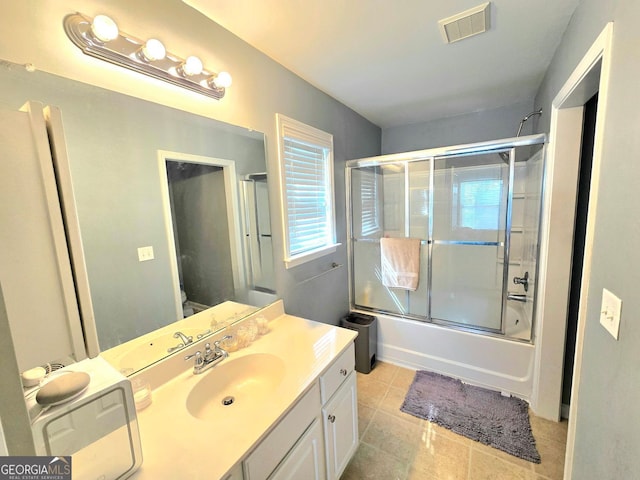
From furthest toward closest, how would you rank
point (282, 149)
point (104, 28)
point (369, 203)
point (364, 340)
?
point (369, 203)
point (364, 340)
point (282, 149)
point (104, 28)

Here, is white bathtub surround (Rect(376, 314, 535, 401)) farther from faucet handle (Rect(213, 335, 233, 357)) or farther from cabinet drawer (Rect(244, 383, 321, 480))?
faucet handle (Rect(213, 335, 233, 357))

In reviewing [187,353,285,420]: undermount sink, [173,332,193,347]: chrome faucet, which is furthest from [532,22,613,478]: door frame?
[173,332,193,347]: chrome faucet

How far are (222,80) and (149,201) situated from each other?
0.70 metres

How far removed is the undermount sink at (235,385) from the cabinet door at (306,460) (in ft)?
0.76

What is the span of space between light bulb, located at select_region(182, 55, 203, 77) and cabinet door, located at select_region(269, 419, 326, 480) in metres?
1.65

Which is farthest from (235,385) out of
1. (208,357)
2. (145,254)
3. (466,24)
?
(466,24)

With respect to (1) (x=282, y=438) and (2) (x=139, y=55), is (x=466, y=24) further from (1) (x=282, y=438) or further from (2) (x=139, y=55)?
Answer: (1) (x=282, y=438)

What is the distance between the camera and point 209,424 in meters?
0.90

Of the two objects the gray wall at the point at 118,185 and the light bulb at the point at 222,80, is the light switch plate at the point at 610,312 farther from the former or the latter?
the light bulb at the point at 222,80

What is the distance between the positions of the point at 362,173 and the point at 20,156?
96.6 inches

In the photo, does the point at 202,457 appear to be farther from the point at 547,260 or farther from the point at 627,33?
the point at 547,260

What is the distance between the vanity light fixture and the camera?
2.95 feet

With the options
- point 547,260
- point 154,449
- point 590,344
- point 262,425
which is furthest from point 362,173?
point 154,449

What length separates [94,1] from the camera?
929 mm
